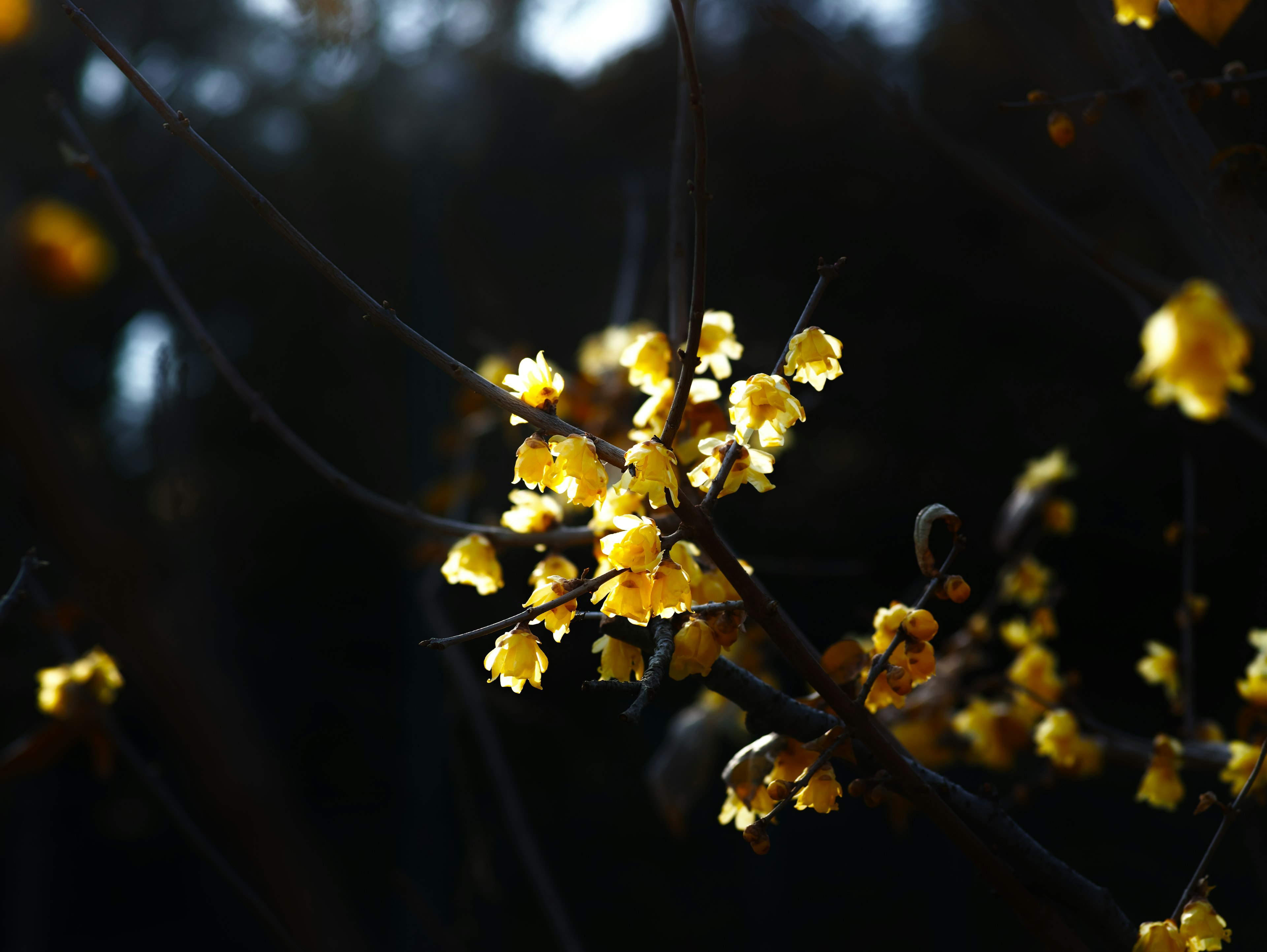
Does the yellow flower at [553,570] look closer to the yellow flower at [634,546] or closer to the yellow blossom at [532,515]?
the yellow blossom at [532,515]

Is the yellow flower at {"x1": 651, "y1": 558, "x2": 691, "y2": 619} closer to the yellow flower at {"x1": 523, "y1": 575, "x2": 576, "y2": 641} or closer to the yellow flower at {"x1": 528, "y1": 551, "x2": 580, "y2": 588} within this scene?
the yellow flower at {"x1": 523, "y1": 575, "x2": 576, "y2": 641}

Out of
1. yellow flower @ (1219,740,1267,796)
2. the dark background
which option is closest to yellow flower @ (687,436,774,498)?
yellow flower @ (1219,740,1267,796)

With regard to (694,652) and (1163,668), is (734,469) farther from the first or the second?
(1163,668)

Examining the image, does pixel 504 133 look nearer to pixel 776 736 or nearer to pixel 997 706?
pixel 997 706

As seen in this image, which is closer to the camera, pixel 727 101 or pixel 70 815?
pixel 727 101

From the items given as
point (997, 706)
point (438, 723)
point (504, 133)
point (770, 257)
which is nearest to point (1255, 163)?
point (997, 706)

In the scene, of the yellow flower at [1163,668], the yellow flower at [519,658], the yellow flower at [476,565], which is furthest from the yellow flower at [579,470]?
the yellow flower at [1163,668]

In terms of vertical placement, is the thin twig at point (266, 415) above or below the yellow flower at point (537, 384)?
above
